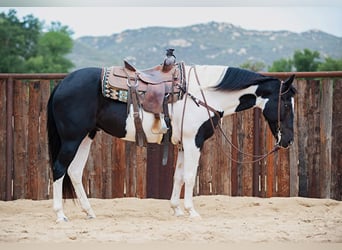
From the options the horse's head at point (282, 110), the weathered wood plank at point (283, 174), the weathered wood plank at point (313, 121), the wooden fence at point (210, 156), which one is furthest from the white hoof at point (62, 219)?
the weathered wood plank at point (313, 121)

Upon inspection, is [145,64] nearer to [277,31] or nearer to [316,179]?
[277,31]

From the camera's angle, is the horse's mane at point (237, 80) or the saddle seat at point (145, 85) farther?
the horse's mane at point (237, 80)

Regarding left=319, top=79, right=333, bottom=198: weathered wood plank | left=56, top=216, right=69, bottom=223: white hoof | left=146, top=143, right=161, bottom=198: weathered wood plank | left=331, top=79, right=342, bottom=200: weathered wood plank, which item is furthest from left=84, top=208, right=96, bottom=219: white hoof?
left=331, top=79, right=342, bottom=200: weathered wood plank

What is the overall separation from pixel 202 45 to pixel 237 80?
35.9m

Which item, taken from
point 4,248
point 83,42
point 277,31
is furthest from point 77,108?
point 83,42

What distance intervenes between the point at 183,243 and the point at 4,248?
1491 mm

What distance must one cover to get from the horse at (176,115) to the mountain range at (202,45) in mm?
30266

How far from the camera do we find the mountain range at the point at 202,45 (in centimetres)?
3975

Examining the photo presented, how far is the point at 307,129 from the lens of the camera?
7992 mm

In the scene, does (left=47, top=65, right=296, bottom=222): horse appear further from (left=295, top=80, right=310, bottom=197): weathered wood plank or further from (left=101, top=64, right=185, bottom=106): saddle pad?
(left=295, top=80, right=310, bottom=197): weathered wood plank

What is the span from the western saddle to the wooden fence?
138cm

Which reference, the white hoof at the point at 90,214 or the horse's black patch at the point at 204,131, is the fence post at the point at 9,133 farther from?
the horse's black patch at the point at 204,131

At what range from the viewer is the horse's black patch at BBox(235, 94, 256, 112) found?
271 inches

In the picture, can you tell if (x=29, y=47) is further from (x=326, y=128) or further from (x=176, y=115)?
(x=176, y=115)
